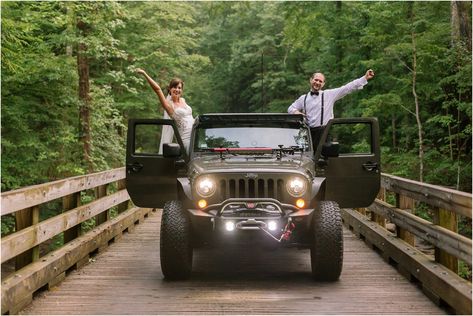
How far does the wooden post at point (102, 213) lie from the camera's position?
887cm

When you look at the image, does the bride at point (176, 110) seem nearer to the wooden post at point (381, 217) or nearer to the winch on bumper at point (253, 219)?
the winch on bumper at point (253, 219)

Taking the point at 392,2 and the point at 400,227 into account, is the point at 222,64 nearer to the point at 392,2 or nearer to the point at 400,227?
the point at 392,2

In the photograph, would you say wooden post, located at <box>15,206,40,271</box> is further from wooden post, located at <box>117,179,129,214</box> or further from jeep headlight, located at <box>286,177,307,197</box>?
wooden post, located at <box>117,179,129,214</box>

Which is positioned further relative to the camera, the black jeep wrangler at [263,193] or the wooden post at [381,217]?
the wooden post at [381,217]

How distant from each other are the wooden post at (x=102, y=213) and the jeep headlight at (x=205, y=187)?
2899 mm

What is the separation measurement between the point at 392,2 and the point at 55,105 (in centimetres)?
1051

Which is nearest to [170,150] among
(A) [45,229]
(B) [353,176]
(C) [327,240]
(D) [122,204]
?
(A) [45,229]

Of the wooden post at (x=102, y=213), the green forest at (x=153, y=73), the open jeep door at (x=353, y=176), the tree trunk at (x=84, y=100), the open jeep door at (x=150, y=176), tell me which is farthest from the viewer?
the tree trunk at (x=84, y=100)

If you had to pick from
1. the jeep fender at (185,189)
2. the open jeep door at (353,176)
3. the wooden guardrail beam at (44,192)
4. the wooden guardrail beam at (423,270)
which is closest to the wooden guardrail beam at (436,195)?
the open jeep door at (353,176)

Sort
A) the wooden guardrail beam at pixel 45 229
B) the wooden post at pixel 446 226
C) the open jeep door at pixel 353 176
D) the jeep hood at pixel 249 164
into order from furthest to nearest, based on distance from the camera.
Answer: the open jeep door at pixel 353 176
the jeep hood at pixel 249 164
the wooden post at pixel 446 226
the wooden guardrail beam at pixel 45 229

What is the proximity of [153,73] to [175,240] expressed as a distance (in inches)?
738

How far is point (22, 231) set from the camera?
560 centimetres

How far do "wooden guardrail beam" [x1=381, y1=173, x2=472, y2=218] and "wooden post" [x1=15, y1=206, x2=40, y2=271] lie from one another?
12.3 ft

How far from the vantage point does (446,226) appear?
589 centimetres
